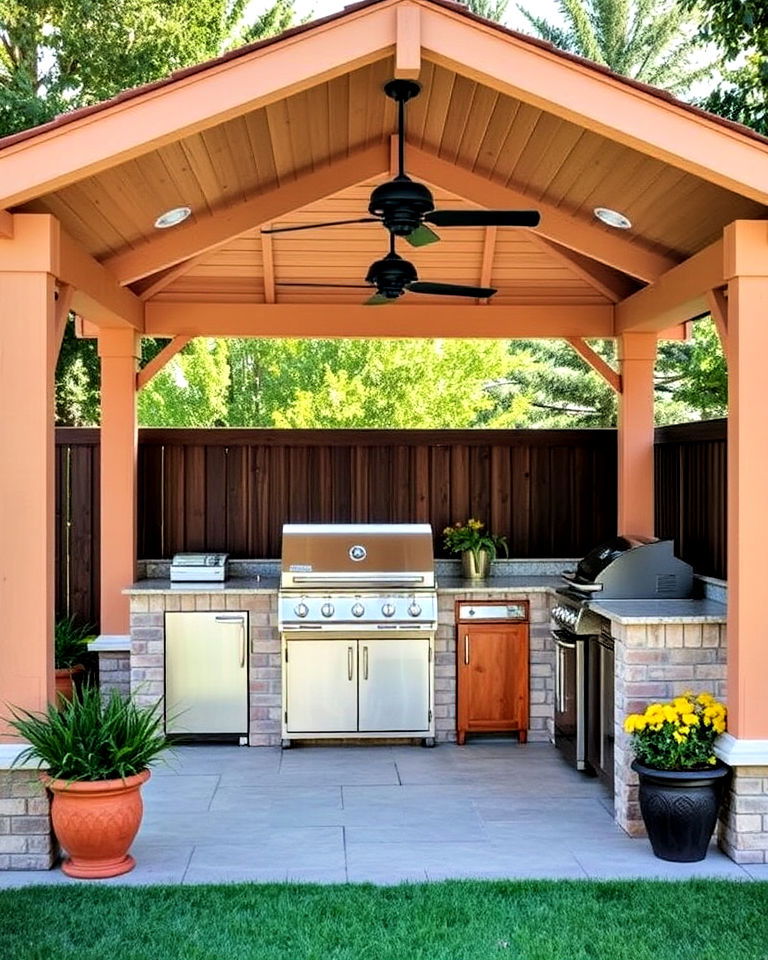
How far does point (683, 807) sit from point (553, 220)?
339 centimetres

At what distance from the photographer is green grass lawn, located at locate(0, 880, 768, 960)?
3855 mm

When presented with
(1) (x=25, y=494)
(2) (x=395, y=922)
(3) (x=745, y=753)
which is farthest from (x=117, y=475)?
(3) (x=745, y=753)

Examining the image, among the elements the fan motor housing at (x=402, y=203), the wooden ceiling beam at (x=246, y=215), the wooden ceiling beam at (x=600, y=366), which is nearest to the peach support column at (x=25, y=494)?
the fan motor housing at (x=402, y=203)

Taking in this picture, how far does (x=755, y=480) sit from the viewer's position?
4863 millimetres

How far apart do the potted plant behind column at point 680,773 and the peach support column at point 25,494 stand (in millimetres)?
2675

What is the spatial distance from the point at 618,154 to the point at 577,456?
10.5 feet

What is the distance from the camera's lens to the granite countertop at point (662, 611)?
17.4 ft

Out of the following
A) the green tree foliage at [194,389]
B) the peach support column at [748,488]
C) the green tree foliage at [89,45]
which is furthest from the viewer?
the green tree foliage at [194,389]

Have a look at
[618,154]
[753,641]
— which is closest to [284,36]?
[618,154]

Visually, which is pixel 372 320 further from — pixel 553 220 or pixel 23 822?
pixel 23 822

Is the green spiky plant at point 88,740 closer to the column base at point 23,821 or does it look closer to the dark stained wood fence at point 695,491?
the column base at point 23,821

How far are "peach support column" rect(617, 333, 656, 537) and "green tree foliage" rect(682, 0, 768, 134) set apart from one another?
2727 millimetres

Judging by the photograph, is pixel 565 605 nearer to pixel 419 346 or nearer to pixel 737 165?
pixel 737 165

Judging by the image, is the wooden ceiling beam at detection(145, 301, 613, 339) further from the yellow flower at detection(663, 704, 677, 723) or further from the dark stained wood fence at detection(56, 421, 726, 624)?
the yellow flower at detection(663, 704, 677, 723)
